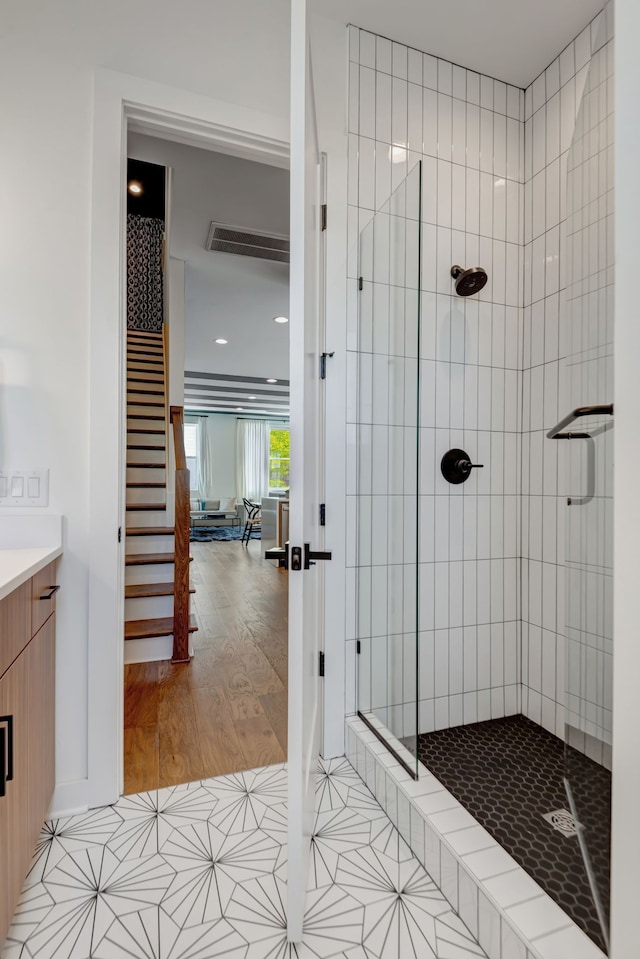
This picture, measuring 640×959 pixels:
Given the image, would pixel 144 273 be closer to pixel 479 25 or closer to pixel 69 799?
pixel 479 25

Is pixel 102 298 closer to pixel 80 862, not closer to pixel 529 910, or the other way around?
Result: pixel 80 862

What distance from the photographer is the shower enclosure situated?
4.73 ft

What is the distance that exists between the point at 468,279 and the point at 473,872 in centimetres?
192

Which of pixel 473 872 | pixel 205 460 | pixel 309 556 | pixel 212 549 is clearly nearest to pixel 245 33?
pixel 309 556

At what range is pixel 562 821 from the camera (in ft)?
4.38

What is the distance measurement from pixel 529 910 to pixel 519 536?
136 cm

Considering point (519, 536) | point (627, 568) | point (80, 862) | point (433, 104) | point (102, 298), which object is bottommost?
point (80, 862)

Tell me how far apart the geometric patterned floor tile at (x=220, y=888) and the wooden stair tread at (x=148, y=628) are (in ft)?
4.30

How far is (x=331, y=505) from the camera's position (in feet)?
5.83

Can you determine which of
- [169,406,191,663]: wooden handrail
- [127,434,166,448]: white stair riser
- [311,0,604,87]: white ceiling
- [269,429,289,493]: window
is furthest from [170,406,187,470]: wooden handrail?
[269,429,289,493]: window

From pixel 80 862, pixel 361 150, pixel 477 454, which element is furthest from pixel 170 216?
pixel 80 862

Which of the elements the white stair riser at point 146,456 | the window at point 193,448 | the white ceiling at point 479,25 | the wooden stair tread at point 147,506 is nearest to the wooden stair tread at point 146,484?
the wooden stair tread at point 147,506

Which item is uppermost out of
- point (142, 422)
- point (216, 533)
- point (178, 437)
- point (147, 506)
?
point (142, 422)

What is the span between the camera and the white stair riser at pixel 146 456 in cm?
414
